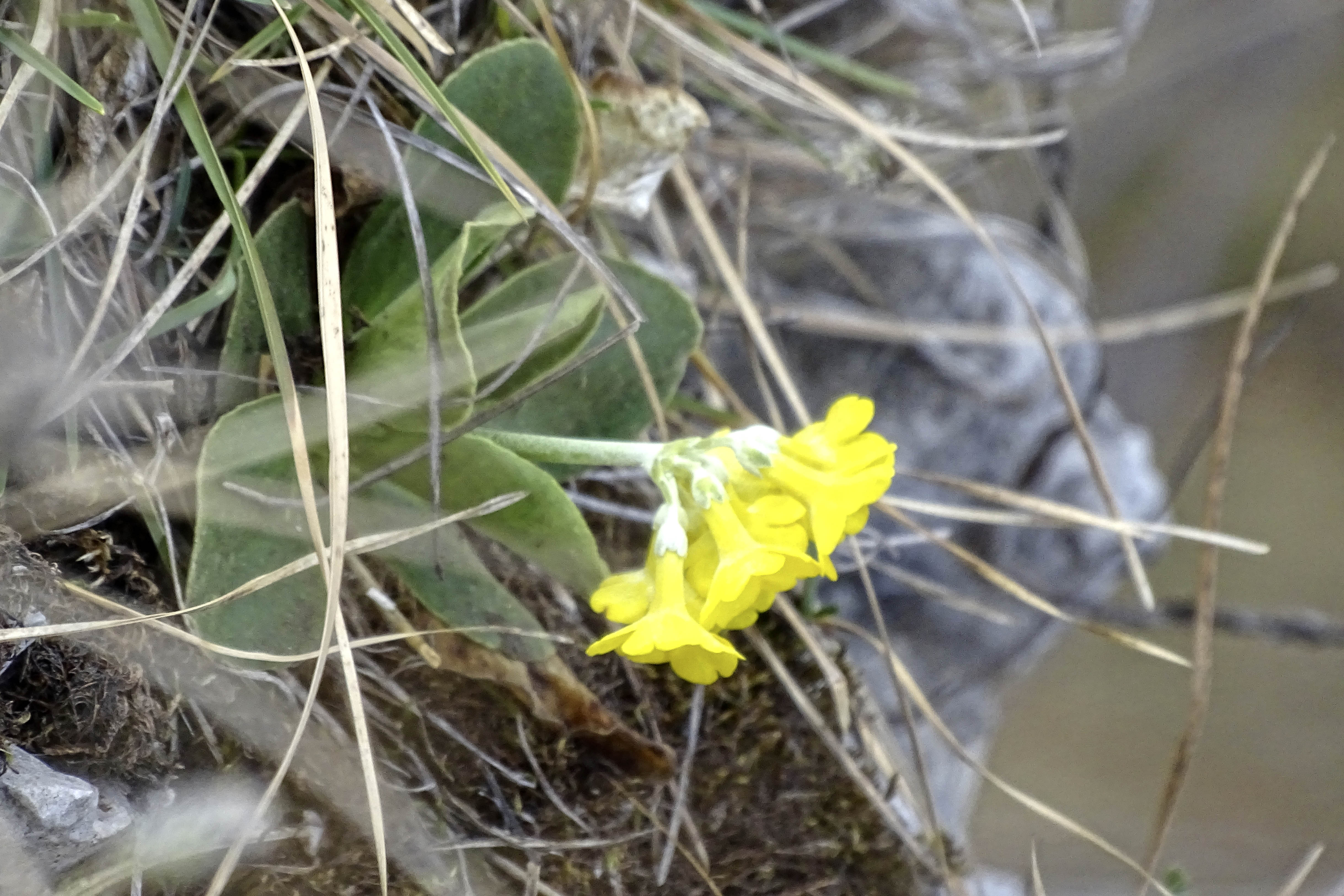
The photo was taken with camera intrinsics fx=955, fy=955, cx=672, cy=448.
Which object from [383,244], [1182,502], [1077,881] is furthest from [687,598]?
[1182,502]

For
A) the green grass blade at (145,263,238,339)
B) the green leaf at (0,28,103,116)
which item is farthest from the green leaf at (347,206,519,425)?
the green leaf at (0,28,103,116)

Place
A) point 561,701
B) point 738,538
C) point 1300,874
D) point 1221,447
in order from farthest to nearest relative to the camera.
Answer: point 1221,447, point 1300,874, point 561,701, point 738,538

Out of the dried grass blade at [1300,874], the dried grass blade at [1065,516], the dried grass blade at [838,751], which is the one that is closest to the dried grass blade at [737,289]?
the dried grass blade at [1065,516]

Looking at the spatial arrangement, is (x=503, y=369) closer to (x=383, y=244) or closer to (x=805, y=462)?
(x=383, y=244)

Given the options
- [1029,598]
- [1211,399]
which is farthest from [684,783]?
[1211,399]

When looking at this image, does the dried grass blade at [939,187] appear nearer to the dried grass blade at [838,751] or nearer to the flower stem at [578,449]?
the dried grass blade at [838,751]

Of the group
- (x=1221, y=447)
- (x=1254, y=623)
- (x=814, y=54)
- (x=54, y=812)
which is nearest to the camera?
(x=54, y=812)

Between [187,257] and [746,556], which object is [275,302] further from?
[746,556]
